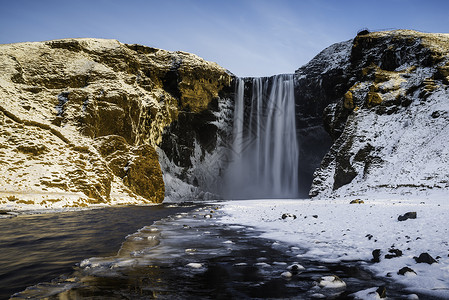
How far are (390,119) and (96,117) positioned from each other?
42.7 m

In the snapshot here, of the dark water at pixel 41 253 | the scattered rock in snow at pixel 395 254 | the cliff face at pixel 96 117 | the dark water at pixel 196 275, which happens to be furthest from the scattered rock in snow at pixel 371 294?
the cliff face at pixel 96 117

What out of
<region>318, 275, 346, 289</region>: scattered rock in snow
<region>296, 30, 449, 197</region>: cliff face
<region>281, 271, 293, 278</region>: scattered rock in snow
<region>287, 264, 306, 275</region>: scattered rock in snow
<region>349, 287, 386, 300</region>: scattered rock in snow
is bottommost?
<region>287, 264, 306, 275</region>: scattered rock in snow

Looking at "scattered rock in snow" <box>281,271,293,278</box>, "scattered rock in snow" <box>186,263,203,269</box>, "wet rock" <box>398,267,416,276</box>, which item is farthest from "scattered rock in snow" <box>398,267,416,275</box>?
"scattered rock in snow" <box>186,263,203,269</box>

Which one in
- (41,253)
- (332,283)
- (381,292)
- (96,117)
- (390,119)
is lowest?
(41,253)

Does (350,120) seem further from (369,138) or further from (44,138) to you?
(44,138)

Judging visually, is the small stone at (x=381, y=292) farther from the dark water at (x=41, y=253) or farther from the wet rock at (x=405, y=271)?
the dark water at (x=41, y=253)

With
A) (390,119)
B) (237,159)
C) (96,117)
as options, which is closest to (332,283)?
(390,119)

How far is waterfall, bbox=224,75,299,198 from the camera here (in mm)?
Answer: 61312

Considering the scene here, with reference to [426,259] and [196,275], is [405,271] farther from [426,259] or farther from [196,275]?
[196,275]

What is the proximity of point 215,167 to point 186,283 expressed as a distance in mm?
61617

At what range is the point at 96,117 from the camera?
43031 mm

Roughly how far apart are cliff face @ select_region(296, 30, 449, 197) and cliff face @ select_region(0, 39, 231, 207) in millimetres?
26846

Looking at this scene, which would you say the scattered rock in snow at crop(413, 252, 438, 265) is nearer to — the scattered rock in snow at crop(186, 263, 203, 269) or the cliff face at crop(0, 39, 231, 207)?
the scattered rock in snow at crop(186, 263, 203, 269)

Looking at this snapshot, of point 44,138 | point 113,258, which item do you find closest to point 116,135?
point 44,138
